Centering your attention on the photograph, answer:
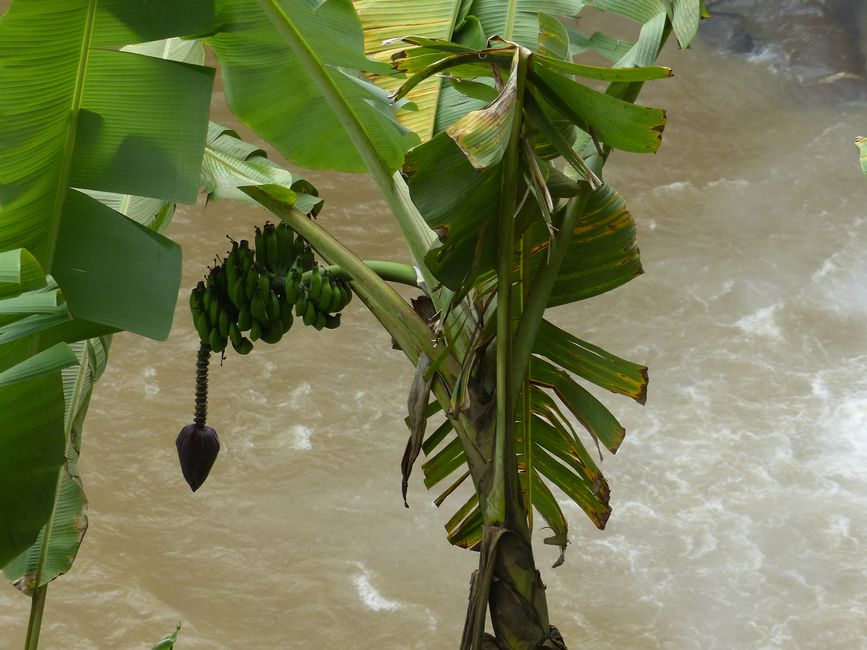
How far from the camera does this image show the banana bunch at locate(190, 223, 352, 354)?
4.20ft

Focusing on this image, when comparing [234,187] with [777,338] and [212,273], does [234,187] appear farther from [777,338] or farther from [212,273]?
[777,338]

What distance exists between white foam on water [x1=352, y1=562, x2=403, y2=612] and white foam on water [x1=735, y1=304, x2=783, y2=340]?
81.9 inches

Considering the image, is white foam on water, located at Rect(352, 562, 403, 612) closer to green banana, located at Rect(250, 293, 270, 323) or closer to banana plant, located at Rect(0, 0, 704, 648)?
banana plant, located at Rect(0, 0, 704, 648)

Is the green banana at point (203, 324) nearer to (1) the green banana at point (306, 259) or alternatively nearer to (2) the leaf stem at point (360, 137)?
(1) the green banana at point (306, 259)

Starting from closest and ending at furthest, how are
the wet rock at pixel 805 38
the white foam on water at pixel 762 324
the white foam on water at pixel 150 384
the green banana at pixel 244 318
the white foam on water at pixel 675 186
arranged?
the green banana at pixel 244 318 < the white foam on water at pixel 150 384 < the white foam on water at pixel 762 324 < the white foam on water at pixel 675 186 < the wet rock at pixel 805 38

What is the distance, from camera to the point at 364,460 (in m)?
3.90

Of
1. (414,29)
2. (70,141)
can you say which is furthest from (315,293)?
(414,29)

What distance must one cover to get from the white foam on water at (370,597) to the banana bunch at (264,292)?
2150 millimetres

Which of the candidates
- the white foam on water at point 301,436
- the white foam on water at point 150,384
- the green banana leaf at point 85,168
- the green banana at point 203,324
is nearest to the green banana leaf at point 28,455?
the green banana leaf at point 85,168

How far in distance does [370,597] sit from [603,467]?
40.9 inches

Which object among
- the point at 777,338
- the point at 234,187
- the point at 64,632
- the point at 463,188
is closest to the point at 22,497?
the point at 234,187

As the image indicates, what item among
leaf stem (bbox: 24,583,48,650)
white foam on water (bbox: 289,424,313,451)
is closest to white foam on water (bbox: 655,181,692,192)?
white foam on water (bbox: 289,424,313,451)

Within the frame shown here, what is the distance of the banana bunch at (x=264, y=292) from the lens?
4.20 ft

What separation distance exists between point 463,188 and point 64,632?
2.63 m
